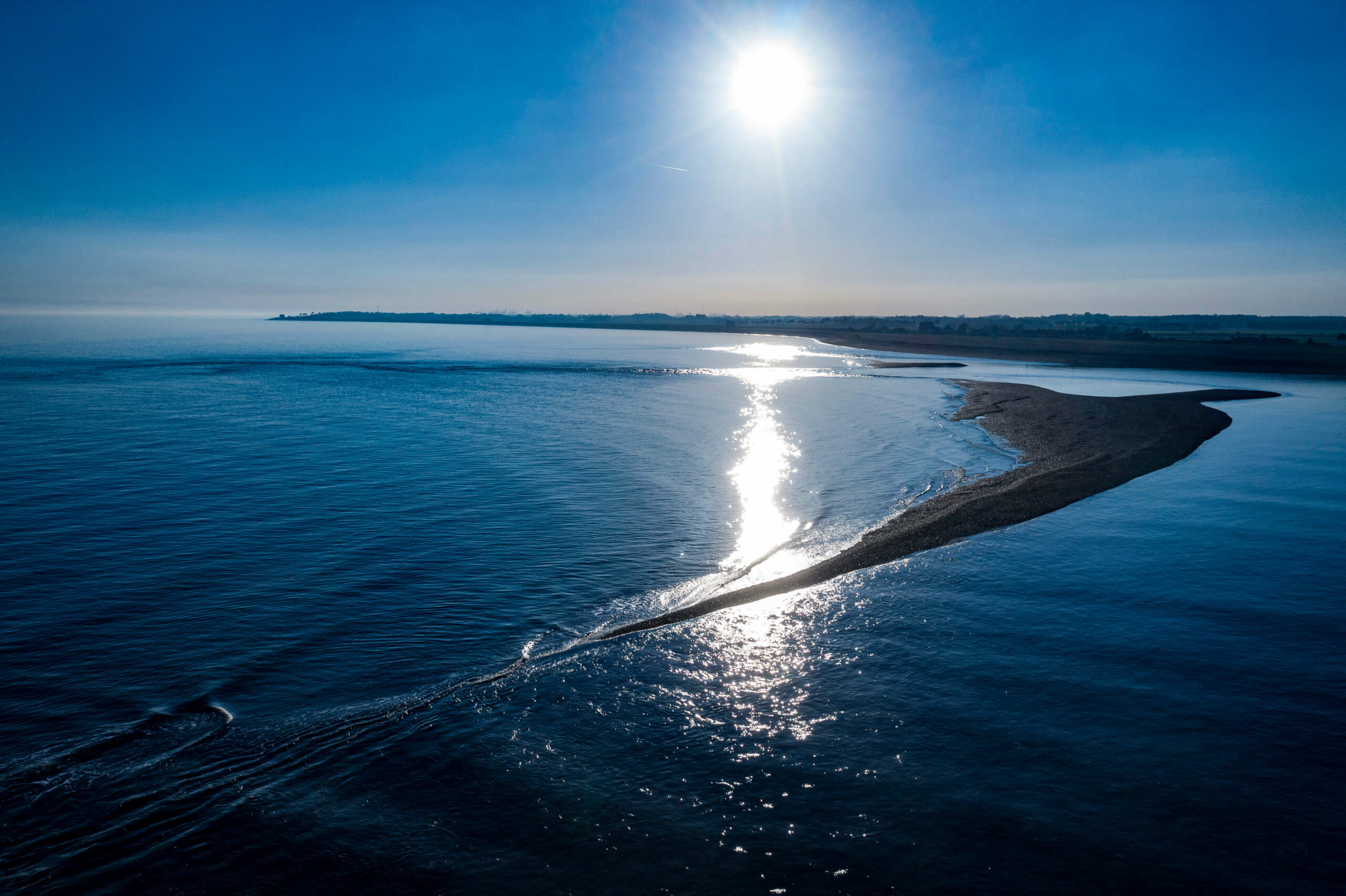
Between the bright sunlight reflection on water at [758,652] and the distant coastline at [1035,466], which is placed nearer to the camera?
the bright sunlight reflection on water at [758,652]

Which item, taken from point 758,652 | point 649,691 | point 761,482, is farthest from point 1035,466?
point 649,691

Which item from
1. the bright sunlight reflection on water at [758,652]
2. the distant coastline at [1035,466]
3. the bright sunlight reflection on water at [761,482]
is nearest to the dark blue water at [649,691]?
the bright sunlight reflection on water at [758,652]

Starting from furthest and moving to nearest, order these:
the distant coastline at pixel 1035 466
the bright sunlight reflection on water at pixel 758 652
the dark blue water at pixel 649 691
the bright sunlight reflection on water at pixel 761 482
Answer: the bright sunlight reflection on water at pixel 761 482, the distant coastline at pixel 1035 466, the bright sunlight reflection on water at pixel 758 652, the dark blue water at pixel 649 691

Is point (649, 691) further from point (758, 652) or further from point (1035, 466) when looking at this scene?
point (1035, 466)

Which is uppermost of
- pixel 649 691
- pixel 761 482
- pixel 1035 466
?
pixel 1035 466

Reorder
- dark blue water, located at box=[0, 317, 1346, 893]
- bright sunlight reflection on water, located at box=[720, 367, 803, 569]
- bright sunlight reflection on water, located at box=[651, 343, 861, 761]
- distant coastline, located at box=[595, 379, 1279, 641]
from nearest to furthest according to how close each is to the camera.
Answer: dark blue water, located at box=[0, 317, 1346, 893] → bright sunlight reflection on water, located at box=[651, 343, 861, 761] → distant coastline, located at box=[595, 379, 1279, 641] → bright sunlight reflection on water, located at box=[720, 367, 803, 569]

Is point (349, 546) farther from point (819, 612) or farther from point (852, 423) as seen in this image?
point (852, 423)

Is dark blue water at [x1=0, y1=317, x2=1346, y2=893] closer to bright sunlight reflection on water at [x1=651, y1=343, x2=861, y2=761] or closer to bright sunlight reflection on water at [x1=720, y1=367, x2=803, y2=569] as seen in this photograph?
bright sunlight reflection on water at [x1=651, y1=343, x2=861, y2=761]

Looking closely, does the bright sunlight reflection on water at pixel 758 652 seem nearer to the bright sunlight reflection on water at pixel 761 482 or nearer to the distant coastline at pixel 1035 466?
the bright sunlight reflection on water at pixel 761 482

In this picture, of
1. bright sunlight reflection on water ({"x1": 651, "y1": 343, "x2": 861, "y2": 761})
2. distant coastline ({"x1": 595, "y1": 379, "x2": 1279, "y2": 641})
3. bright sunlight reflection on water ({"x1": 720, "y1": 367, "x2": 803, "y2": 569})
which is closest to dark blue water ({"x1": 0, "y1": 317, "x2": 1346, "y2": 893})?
bright sunlight reflection on water ({"x1": 651, "y1": 343, "x2": 861, "y2": 761})

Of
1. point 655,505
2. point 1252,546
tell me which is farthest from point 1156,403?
point 655,505
